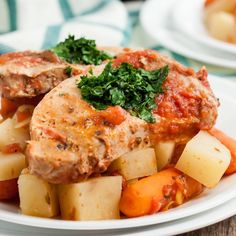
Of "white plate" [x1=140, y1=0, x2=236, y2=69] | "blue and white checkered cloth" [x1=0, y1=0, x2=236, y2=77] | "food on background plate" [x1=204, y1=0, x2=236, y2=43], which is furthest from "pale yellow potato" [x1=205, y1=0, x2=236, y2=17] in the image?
"blue and white checkered cloth" [x1=0, y1=0, x2=236, y2=77]

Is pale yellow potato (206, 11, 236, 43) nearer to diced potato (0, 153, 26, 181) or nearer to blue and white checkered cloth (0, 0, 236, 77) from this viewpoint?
blue and white checkered cloth (0, 0, 236, 77)

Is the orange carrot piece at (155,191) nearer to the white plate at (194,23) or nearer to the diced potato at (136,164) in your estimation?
the diced potato at (136,164)

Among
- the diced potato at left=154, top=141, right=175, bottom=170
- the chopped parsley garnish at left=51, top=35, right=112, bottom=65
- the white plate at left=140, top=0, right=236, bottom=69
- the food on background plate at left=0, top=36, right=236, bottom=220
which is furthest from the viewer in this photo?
the white plate at left=140, top=0, right=236, bottom=69

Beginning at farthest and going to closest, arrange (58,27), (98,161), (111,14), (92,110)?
(111,14), (58,27), (92,110), (98,161)

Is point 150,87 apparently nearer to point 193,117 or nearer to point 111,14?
point 193,117

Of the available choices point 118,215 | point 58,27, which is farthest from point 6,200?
point 58,27

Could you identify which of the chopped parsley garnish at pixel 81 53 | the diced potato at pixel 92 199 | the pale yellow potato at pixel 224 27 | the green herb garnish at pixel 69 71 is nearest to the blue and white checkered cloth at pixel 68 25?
the pale yellow potato at pixel 224 27
